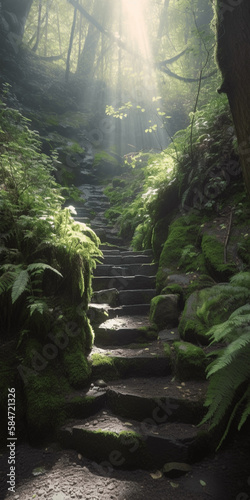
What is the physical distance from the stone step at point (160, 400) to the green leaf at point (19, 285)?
1.61 m

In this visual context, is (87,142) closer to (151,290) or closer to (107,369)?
(151,290)

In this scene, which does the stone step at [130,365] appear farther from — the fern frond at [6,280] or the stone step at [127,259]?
the stone step at [127,259]

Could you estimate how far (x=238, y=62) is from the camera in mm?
2926

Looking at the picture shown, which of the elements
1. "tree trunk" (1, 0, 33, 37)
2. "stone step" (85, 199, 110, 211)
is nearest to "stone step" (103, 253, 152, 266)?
"stone step" (85, 199, 110, 211)

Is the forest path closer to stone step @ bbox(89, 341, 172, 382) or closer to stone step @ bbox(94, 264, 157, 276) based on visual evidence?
stone step @ bbox(89, 341, 172, 382)

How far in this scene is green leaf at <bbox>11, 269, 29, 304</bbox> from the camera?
2883 millimetres

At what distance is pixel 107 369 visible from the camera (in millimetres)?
3670

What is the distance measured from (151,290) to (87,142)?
51.7 ft

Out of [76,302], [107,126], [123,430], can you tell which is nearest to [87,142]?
[107,126]

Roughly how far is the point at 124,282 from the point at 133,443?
3.54 meters

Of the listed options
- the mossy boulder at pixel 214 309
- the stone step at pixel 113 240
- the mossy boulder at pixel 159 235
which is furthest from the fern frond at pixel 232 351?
the stone step at pixel 113 240

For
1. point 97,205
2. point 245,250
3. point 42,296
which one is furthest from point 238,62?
point 97,205

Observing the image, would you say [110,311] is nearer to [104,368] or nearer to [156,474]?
[104,368]

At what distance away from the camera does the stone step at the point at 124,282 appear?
5.98 m
